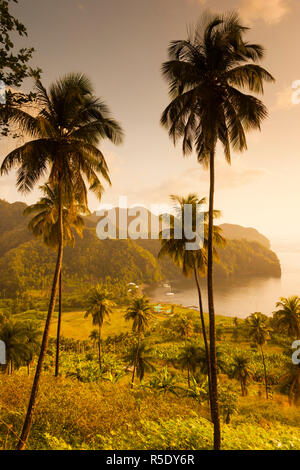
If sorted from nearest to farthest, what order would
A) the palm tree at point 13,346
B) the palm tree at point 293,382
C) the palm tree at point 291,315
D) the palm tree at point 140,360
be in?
the palm tree at point 13,346
the palm tree at point 293,382
the palm tree at point 140,360
the palm tree at point 291,315

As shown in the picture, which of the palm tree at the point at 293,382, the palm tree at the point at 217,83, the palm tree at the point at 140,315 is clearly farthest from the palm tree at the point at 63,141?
the palm tree at the point at 293,382

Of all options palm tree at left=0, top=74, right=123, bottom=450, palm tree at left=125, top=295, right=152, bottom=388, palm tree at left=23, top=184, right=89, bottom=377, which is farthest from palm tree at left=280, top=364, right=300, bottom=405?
palm tree at left=0, top=74, right=123, bottom=450

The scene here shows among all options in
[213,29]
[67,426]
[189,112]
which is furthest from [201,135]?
[67,426]

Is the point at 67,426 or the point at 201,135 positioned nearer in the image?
the point at 67,426

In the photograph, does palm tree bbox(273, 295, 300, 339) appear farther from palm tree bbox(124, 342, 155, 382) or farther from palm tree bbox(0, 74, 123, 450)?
palm tree bbox(0, 74, 123, 450)

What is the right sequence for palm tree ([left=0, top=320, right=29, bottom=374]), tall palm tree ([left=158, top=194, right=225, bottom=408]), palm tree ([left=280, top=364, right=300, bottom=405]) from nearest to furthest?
tall palm tree ([left=158, top=194, right=225, bottom=408])
palm tree ([left=0, top=320, right=29, bottom=374])
palm tree ([left=280, top=364, right=300, bottom=405])

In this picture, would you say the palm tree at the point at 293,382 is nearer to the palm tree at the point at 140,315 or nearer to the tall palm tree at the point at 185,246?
the tall palm tree at the point at 185,246

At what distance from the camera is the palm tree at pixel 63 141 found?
27.5ft

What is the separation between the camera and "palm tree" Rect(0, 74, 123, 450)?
839 cm

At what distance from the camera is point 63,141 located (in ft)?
30.4
